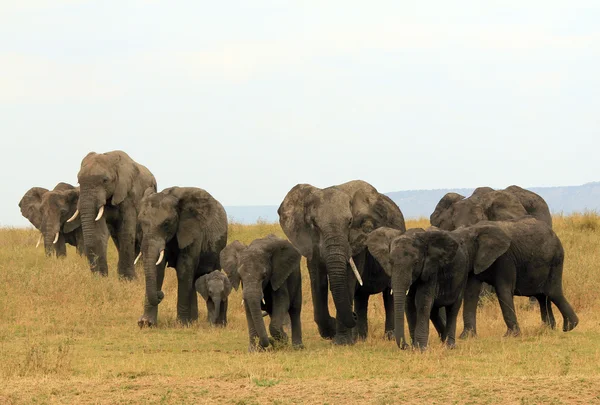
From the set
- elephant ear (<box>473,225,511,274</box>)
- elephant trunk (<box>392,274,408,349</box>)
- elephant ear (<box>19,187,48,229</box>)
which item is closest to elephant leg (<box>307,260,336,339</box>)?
elephant trunk (<box>392,274,408,349</box>)

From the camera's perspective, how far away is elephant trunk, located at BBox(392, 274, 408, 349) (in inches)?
567

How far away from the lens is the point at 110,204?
2348cm

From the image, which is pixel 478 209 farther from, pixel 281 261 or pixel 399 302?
pixel 281 261

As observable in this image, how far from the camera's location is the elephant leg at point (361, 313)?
55.1 ft

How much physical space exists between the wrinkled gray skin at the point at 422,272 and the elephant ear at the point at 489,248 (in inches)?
21.0

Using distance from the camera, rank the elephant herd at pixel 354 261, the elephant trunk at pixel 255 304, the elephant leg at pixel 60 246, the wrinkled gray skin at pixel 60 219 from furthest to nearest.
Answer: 1. the elephant leg at pixel 60 246
2. the wrinkled gray skin at pixel 60 219
3. the elephant herd at pixel 354 261
4. the elephant trunk at pixel 255 304

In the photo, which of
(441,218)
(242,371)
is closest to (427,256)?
(242,371)

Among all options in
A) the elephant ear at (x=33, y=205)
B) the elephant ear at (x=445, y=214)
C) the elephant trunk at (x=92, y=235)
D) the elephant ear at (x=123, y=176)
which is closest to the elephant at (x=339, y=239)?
the elephant ear at (x=445, y=214)

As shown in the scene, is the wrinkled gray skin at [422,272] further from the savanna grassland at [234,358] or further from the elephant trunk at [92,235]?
the elephant trunk at [92,235]

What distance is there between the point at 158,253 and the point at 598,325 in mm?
7193

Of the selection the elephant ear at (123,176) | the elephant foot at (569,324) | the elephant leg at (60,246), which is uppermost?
the elephant ear at (123,176)

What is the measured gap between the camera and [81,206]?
74.5 feet

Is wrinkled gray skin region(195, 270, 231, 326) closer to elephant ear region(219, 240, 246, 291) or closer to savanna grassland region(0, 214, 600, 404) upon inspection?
savanna grassland region(0, 214, 600, 404)

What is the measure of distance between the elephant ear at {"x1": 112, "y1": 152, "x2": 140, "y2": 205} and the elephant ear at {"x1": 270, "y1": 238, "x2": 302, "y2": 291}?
8.71 metres
